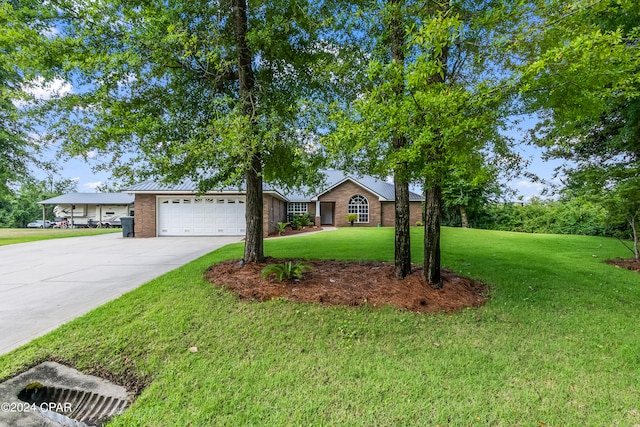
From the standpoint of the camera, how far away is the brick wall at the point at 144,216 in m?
16.9

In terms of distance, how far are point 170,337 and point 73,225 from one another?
3962cm

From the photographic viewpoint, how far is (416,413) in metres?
2.56

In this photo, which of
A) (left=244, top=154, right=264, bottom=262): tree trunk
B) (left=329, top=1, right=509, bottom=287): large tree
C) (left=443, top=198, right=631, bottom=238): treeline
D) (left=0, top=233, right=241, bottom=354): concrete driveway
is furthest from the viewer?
(left=443, top=198, right=631, bottom=238): treeline

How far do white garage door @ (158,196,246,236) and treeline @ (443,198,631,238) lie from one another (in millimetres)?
18490

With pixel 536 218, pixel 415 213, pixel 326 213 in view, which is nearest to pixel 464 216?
pixel 415 213

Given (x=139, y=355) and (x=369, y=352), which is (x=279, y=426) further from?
(x=139, y=355)

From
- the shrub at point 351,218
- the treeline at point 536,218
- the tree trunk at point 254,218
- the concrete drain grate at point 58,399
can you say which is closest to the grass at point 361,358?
the concrete drain grate at point 58,399

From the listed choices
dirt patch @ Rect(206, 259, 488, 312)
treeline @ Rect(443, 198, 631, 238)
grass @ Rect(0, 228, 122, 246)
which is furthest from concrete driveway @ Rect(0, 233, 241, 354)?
treeline @ Rect(443, 198, 631, 238)

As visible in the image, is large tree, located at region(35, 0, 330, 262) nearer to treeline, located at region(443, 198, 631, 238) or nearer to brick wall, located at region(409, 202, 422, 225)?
brick wall, located at region(409, 202, 422, 225)

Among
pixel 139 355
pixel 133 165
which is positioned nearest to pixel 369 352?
pixel 139 355

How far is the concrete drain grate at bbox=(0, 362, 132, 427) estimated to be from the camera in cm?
253

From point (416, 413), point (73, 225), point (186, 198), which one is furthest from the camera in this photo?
point (73, 225)

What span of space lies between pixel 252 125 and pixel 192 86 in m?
2.76

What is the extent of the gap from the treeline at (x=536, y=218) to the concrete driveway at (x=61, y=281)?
2084cm
